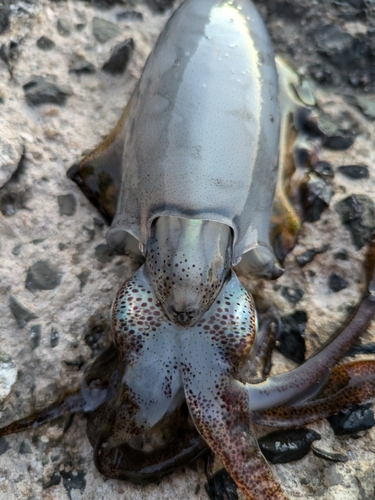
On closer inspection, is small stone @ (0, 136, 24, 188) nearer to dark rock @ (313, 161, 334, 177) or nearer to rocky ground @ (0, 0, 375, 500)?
rocky ground @ (0, 0, 375, 500)

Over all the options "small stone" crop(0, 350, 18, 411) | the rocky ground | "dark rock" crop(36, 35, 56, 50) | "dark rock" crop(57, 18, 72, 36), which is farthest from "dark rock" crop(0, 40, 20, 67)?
"small stone" crop(0, 350, 18, 411)

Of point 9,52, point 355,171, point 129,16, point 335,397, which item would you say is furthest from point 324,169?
point 9,52

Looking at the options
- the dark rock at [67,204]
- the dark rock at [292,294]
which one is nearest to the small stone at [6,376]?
the dark rock at [67,204]

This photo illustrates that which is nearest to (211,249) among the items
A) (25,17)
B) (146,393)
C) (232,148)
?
(232,148)

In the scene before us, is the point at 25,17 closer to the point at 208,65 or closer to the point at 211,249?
the point at 208,65

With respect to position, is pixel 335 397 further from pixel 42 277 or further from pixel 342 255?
pixel 42 277

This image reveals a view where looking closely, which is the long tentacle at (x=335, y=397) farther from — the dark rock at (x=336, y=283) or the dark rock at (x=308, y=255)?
the dark rock at (x=308, y=255)

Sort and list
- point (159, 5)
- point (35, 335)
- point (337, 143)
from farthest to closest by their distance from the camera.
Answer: point (159, 5) < point (337, 143) < point (35, 335)
